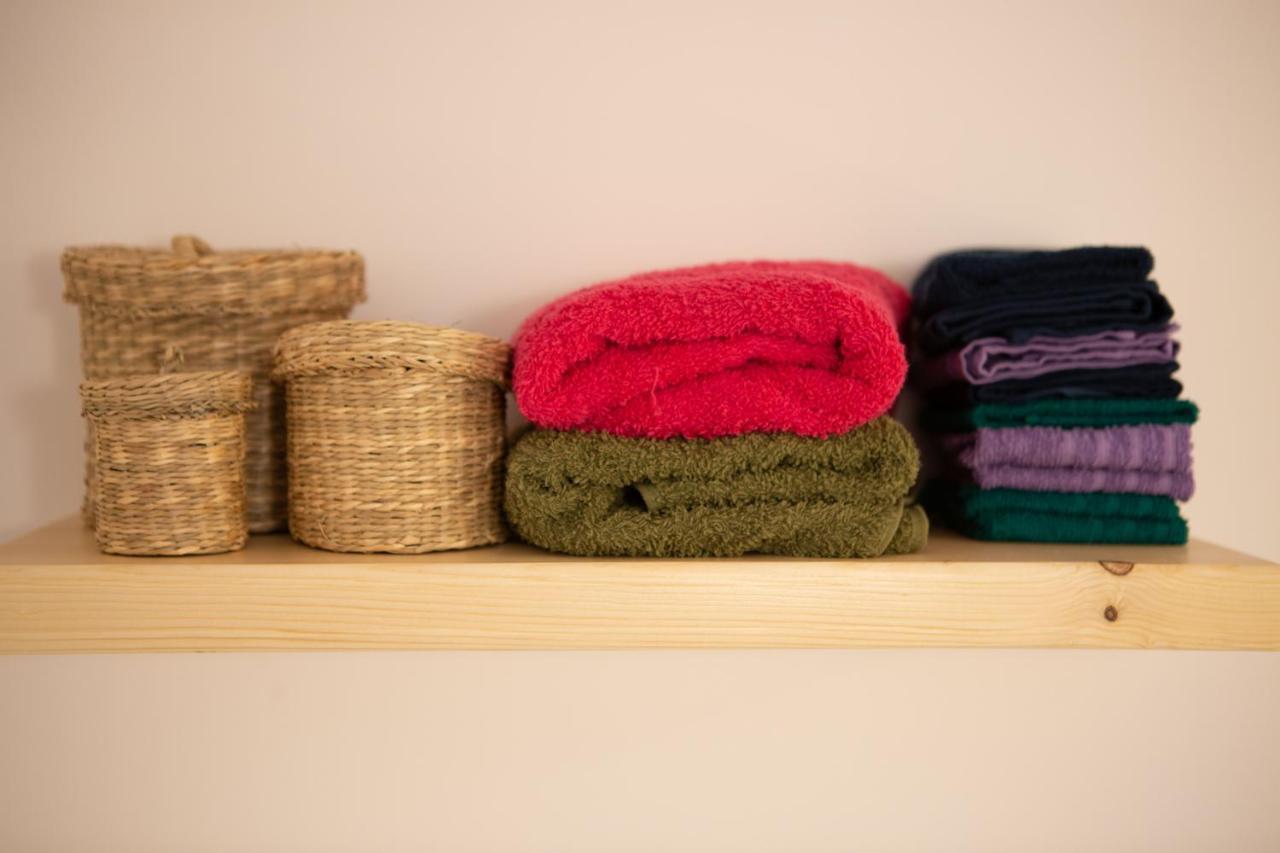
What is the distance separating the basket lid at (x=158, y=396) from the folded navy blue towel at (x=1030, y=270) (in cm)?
59

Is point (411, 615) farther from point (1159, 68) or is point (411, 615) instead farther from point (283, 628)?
point (1159, 68)

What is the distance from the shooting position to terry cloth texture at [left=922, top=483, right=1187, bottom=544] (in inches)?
29.7

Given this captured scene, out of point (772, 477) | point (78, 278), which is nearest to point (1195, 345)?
point (772, 477)

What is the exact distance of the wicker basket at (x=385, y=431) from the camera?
2.20 ft

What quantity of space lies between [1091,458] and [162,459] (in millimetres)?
697

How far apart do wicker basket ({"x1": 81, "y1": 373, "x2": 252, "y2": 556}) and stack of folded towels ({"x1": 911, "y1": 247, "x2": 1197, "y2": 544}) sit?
0.58m

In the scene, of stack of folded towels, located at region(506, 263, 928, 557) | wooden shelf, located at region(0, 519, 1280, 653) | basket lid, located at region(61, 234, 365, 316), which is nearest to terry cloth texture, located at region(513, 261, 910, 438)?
stack of folded towels, located at region(506, 263, 928, 557)

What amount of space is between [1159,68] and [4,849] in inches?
53.8

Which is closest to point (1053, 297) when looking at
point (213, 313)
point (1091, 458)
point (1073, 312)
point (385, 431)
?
point (1073, 312)

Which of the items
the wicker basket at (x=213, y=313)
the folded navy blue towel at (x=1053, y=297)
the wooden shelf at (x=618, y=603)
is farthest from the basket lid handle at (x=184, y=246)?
the folded navy blue towel at (x=1053, y=297)

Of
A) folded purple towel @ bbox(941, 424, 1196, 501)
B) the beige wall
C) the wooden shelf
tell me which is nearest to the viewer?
the wooden shelf

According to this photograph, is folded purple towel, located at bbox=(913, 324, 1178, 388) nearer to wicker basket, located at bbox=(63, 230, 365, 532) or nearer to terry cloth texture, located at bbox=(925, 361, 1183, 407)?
terry cloth texture, located at bbox=(925, 361, 1183, 407)

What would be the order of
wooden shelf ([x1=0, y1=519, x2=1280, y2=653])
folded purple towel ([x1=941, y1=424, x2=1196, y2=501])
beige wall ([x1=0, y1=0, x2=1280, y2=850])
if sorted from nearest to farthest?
1. wooden shelf ([x1=0, y1=519, x2=1280, y2=653])
2. folded purple towel ([x1=941, y1=424, x2=1196, y2=501])
3. beige wall ([x1=0, y1=0, x2=1280, y2=850])

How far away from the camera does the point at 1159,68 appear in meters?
0.92
